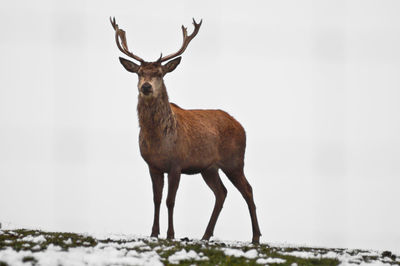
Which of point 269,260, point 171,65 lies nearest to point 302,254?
point 269,260

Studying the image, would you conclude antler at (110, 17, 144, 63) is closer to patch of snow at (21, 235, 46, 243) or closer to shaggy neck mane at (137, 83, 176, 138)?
shaggy neck mane at (137, 83, 176, 138)

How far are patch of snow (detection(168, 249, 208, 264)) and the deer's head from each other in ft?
10.9

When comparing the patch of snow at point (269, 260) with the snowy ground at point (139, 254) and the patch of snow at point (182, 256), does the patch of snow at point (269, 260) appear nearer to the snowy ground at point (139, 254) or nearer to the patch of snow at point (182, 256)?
the snowy ground at point (139, 254)

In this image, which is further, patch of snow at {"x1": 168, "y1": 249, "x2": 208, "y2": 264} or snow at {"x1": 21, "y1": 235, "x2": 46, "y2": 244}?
snow at {"x1": 21, "y1": 235, "x2": 46, "y2": 244}

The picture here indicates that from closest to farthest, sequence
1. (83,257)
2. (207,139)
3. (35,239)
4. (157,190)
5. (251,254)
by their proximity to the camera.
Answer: (83,257), (251,254), (35,239), (157,190), (207,139)

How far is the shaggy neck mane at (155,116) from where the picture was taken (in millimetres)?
10188

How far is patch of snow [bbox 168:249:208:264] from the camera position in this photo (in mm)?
7202

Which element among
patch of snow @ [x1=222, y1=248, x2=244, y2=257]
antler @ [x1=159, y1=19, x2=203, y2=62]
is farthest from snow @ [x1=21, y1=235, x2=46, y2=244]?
antler @ [x1=159, y1=19, x2=203, y2=62]

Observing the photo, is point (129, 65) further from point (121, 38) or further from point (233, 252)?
point (233, 252)

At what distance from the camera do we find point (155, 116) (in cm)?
1019

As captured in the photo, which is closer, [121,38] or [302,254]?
[302,254]

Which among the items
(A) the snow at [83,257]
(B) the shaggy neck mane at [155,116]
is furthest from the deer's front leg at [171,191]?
(A) the snow at [83,257]

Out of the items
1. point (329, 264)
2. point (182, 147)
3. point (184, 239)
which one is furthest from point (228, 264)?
point (182, 147)

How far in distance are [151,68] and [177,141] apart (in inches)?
53.5
